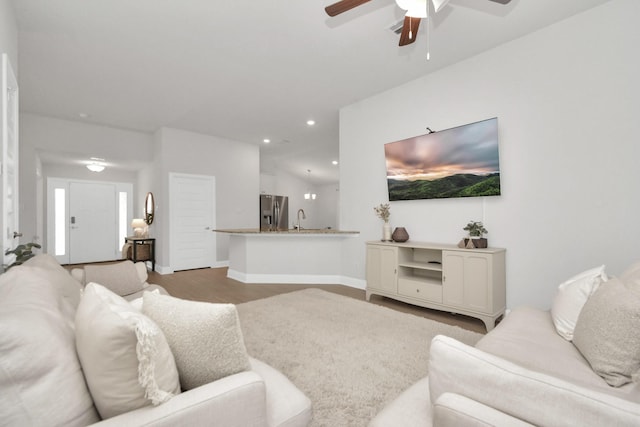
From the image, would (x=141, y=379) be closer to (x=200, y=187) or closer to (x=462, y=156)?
(x=462, y=156)

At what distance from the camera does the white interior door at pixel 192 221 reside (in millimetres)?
6125

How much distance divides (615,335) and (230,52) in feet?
12.5

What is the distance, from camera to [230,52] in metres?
3.40

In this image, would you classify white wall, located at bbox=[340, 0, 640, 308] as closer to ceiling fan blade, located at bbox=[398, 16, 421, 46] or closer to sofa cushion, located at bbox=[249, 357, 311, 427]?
ceiling fan blade, located at bbox=[398, 16, 421, 46]

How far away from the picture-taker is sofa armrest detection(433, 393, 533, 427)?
73cm

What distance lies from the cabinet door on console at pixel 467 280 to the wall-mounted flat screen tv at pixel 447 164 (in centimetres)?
76

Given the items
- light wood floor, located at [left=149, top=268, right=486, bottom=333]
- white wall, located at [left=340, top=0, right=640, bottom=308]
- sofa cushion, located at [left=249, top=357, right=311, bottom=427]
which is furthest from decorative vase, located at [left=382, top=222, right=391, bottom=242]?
sofa cushion, located at [left=249, top=357, right=311, bottom=427]

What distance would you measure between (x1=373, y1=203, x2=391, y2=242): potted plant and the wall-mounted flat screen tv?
0.54 feet

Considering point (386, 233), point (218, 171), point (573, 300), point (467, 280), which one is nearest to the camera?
point (573, 300)

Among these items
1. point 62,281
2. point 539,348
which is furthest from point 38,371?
point 539,348

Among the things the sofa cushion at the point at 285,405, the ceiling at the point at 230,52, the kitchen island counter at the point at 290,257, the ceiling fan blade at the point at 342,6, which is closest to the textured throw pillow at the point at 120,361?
the sofa cushion at the point at 285,405

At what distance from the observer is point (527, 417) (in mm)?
754

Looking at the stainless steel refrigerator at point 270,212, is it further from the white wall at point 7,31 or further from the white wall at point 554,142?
the white wall at point 7,31

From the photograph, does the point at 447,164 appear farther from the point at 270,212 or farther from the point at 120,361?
the point at 270,212
